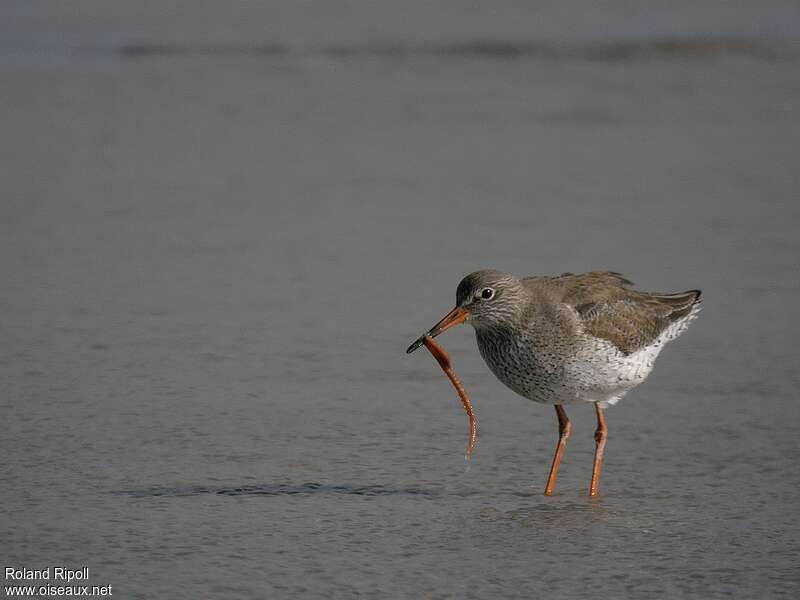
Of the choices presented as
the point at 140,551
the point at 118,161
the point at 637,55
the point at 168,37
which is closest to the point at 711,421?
the point at 140,551

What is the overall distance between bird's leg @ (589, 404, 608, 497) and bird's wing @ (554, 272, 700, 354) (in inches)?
14.0

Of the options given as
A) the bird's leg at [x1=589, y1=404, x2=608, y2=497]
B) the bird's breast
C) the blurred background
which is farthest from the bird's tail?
the bird's breast

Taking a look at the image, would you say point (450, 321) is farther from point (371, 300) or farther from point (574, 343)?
point (371, 300)

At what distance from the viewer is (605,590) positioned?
194 inches

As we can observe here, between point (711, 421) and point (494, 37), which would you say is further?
point (494, 37)

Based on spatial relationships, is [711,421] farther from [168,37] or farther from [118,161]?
[168,37]

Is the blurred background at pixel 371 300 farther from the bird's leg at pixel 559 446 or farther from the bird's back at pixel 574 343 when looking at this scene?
the bird's back at pixel 574 343

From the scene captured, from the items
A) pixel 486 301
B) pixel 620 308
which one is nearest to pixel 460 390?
pixel 486 301

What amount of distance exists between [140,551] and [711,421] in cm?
296

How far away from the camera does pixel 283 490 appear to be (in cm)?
596

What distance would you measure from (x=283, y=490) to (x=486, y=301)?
127cm

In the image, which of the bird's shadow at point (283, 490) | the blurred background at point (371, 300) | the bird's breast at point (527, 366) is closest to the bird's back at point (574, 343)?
the bird's breast at point (527, 366)

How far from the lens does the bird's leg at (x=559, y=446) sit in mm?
6125

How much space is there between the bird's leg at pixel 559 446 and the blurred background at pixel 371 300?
0.32 ft
